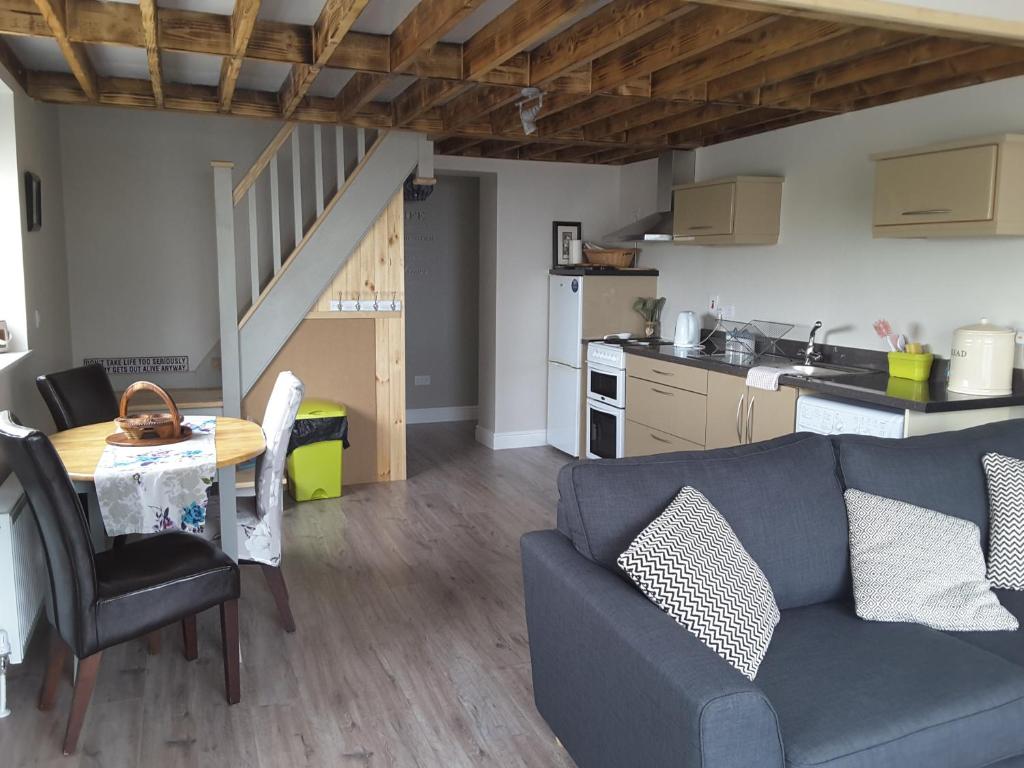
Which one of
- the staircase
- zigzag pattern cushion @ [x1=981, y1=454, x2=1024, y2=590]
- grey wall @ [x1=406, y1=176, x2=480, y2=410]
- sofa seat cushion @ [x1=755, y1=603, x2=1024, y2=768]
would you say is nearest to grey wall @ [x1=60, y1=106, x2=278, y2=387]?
the staircase

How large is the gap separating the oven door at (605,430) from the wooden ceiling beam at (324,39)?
2783 millimetres

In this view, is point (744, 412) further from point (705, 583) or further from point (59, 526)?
point (59, 526)

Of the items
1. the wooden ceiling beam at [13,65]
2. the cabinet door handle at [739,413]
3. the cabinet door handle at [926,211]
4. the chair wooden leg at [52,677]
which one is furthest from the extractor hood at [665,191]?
the chair wooden leg at [52,677]

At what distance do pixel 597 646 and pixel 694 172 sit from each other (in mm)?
4451

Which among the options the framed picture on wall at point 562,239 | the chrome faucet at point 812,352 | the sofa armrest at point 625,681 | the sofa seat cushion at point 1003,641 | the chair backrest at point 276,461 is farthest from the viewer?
the framed picture on wall at point 562,239

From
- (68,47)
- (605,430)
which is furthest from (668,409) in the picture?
(68,47)

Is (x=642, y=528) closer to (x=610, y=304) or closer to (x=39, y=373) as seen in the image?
(x=39, y=373)

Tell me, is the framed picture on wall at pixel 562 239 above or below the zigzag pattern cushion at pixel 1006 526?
above

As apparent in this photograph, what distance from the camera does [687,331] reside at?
5.46 meters

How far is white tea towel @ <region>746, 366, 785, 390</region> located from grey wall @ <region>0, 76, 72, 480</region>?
11.3ft

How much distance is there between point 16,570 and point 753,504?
2351mm

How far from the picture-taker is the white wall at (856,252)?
3760 millimetres

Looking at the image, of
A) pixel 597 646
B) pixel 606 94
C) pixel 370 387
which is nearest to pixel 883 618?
pixel 597 646

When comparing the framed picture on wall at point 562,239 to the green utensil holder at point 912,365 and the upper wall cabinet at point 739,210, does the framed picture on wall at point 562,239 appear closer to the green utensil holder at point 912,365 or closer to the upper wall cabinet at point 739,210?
the upper wall cabinet at point 739,210
